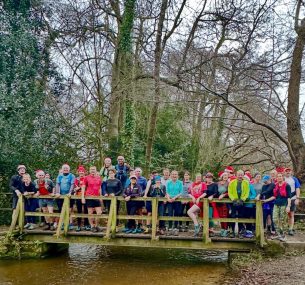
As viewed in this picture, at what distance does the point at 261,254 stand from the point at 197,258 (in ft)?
6.61

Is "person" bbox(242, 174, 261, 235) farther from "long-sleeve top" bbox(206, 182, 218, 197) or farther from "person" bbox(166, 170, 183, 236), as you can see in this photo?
"person" bbox(166, 170, 183, 236)

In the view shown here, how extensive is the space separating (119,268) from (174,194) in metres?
2.18

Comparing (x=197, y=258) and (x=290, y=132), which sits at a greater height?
(x=290, y=132)

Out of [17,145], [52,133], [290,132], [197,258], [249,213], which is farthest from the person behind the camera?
[52,133]

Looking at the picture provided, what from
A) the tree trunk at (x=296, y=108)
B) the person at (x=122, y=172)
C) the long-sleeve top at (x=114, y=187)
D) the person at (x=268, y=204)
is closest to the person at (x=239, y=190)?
the person at (x=268, y=204)

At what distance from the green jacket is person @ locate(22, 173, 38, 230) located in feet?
16.3

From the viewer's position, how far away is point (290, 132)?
14.8 meters

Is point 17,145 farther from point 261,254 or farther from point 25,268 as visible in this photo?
point 261,254

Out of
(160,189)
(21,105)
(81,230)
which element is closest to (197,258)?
(160,189)

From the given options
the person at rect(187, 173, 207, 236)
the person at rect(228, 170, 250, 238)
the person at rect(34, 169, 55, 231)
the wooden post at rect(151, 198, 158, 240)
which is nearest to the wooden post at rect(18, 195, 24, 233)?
the person at rect(34, 169, 55, 231)

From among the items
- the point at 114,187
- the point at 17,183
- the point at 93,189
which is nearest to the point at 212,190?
the point at 114,187

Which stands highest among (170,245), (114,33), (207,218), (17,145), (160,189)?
(114,33)

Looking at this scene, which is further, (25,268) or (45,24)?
(45,24)

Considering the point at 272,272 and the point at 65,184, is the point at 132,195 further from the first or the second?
the point at 272,272
